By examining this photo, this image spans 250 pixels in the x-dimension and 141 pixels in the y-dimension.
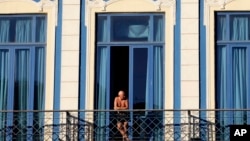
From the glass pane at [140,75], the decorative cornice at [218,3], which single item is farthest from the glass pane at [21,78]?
the decorative cornice at [218,3]

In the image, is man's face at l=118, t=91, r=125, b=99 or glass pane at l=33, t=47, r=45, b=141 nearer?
man's face at l=118, t=91, r=125, b=99

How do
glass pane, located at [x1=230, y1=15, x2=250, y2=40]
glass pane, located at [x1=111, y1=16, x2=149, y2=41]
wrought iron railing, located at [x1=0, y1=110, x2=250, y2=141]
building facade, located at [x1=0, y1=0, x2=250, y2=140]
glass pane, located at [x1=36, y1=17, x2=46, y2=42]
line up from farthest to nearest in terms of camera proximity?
glass pane, located at [x1=36, y1=17, x2=46, y2=42]
glass pane, located at [x1=111, y1=16, x2=149, y2=41]
glass pane, located at [x1=230, y1=15, x2=250, y2=40]
building facade, located at [x1=0, y1=0, x2=250, y2=140]
wrought iron railing, located at [x1=0, y1=110, x2=250, y2=141]

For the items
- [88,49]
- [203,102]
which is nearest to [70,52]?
[88,49]

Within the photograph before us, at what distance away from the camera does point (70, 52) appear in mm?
21297

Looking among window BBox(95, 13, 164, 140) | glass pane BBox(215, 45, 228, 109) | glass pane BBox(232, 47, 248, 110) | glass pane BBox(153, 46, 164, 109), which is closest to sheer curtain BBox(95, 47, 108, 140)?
window BBox(95, 13, 164, 140)

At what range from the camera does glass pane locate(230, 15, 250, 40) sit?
21328 millimetres

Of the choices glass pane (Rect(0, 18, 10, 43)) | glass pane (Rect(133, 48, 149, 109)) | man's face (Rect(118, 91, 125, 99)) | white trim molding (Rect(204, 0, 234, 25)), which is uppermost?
white trim molding (Rect(204, 0, 234, 25))

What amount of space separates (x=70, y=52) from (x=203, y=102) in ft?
11.9

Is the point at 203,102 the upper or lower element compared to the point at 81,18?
lower

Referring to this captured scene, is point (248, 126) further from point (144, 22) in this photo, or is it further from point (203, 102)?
point (144, 22)

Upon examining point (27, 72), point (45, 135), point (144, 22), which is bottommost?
point (45, 135)

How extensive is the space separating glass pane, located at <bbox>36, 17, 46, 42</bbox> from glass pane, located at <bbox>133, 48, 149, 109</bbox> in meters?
2.44

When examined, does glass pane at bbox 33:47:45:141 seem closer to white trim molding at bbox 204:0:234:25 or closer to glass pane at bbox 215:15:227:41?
white trim molding at bbox 204:0:234:25

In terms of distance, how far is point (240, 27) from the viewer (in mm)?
21391
